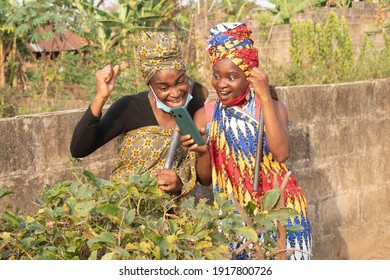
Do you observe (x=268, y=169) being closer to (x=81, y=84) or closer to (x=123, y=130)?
(x=123, y=130)

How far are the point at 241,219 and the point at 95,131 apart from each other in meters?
1.17

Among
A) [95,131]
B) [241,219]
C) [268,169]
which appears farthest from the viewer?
[268,169]

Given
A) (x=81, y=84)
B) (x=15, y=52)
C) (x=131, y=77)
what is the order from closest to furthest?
1. (x=131, y=77)
2. (x=81, y=84)
3. (x=15, y=52)

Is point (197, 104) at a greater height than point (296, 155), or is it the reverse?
point (197, 104)

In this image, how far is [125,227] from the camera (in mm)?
1987

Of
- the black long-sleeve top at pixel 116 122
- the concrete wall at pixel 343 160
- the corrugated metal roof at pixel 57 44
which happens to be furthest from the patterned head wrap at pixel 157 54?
the corrugated metal roof at pixel 57 44

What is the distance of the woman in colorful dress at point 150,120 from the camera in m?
3.08

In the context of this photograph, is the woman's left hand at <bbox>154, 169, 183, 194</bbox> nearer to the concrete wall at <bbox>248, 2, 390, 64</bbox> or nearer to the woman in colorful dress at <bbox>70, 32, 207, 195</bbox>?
the woman in colorful dress at <bbox>70, 32, 207, 195</bbox>

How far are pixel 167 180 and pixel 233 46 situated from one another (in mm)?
646

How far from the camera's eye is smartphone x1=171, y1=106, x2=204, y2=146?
110 inches

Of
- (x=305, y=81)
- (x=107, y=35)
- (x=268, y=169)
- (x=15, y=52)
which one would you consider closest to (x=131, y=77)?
(x=305, y=81)

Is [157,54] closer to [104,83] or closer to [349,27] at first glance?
[104,83]

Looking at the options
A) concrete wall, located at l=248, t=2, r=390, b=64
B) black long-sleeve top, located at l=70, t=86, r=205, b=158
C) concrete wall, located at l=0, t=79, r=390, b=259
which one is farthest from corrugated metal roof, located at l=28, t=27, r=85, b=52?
black long-sleeve top, located at l=70, t=86, r=205, b=158

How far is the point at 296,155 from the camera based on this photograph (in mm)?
5418
